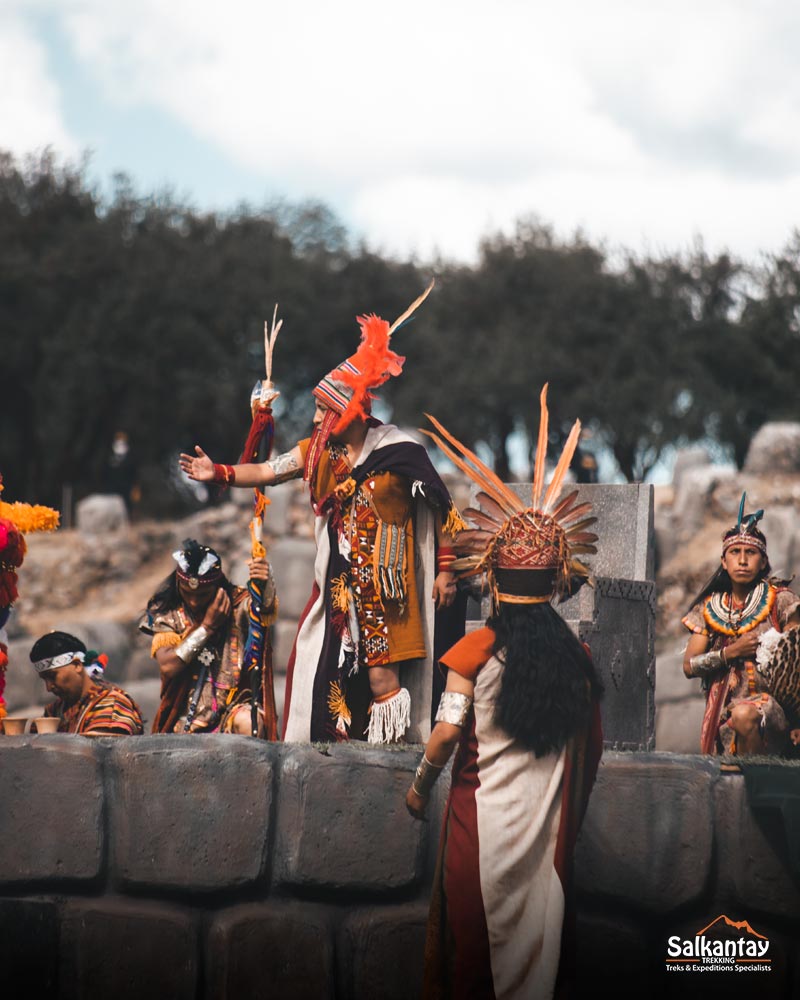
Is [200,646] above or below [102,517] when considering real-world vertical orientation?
below

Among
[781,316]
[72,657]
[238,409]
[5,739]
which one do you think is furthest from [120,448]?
[5,739]

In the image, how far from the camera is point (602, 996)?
5.52 metres

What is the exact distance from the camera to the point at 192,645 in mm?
7992

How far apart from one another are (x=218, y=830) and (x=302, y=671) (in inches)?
55.7

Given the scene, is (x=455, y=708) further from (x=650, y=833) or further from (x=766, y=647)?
(x=766, y=647)

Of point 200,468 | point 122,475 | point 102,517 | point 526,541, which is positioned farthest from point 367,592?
point 122,475

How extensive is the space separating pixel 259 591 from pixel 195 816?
1818 millimetres

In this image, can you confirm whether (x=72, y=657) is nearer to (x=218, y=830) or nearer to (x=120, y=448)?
(x=218, y=830)

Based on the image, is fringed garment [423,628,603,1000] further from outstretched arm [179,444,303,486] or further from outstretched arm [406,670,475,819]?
outstretched arm [179,444,303,486]

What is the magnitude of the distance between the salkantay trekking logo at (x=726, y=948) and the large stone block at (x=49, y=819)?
198cm

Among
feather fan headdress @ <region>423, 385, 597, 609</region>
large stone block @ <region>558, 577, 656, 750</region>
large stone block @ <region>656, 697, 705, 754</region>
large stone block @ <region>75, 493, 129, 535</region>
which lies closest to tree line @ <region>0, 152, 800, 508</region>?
large stone block @ <region>75, 493, 129, 535</region>

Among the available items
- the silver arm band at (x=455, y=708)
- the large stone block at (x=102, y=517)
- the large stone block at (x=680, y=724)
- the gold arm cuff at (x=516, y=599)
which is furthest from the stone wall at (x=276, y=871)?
the large stone block at (x=102, y=517)

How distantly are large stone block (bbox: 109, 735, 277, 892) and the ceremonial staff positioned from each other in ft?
5.14

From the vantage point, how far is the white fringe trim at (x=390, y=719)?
6.77m
